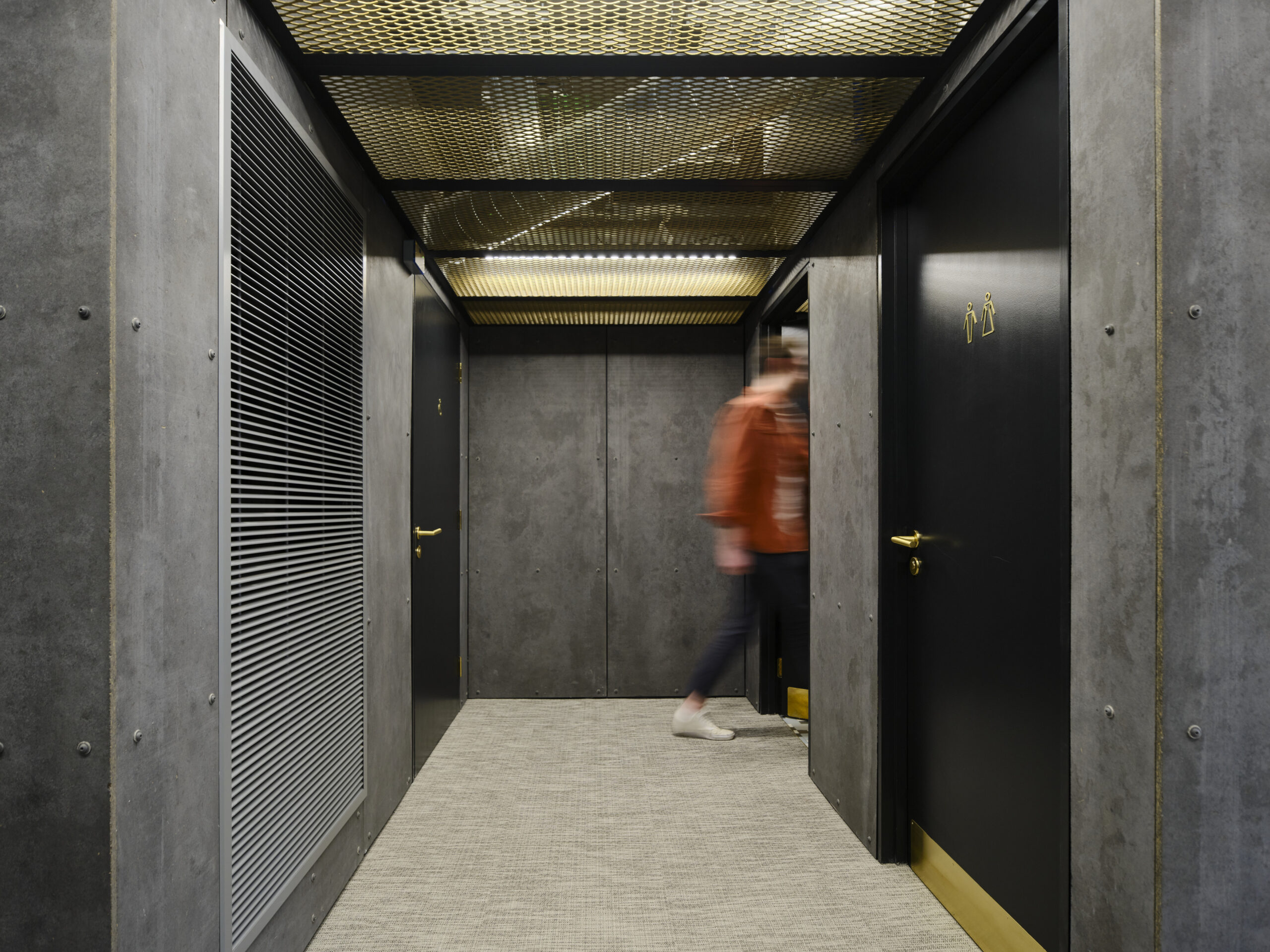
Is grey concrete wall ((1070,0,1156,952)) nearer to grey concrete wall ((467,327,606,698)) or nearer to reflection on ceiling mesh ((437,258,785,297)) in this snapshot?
reflection on ceiling mesh ((437,258,785,297))

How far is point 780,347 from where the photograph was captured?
4234mm

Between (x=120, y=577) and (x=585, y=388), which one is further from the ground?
(x=585, y=388)

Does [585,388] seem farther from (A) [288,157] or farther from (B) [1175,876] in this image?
(B) [1175,876]

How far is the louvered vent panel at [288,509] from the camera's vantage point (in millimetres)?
1698

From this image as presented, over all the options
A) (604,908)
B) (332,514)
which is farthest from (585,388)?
(604,908)

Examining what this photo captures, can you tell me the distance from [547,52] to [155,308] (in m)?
1.16

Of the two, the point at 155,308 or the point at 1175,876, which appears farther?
the point at 155,308

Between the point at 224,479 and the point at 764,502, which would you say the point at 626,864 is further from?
the point at 224,479

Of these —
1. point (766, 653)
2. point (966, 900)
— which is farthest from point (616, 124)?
point (766, 653)

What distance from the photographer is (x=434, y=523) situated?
12.1 feet

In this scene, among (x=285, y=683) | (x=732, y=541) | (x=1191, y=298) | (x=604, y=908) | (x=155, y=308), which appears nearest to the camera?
(x=1191, y=298)

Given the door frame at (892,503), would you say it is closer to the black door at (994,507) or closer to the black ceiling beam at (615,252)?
the black door at (994,507)

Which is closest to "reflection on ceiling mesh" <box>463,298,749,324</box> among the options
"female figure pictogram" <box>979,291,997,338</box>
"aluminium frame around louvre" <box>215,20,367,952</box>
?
"female figure pictogram" <box>979,291,997,338</box>

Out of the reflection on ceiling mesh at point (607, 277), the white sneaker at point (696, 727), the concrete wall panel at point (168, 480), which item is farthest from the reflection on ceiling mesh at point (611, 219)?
the white sneaker at point (696, 727)
